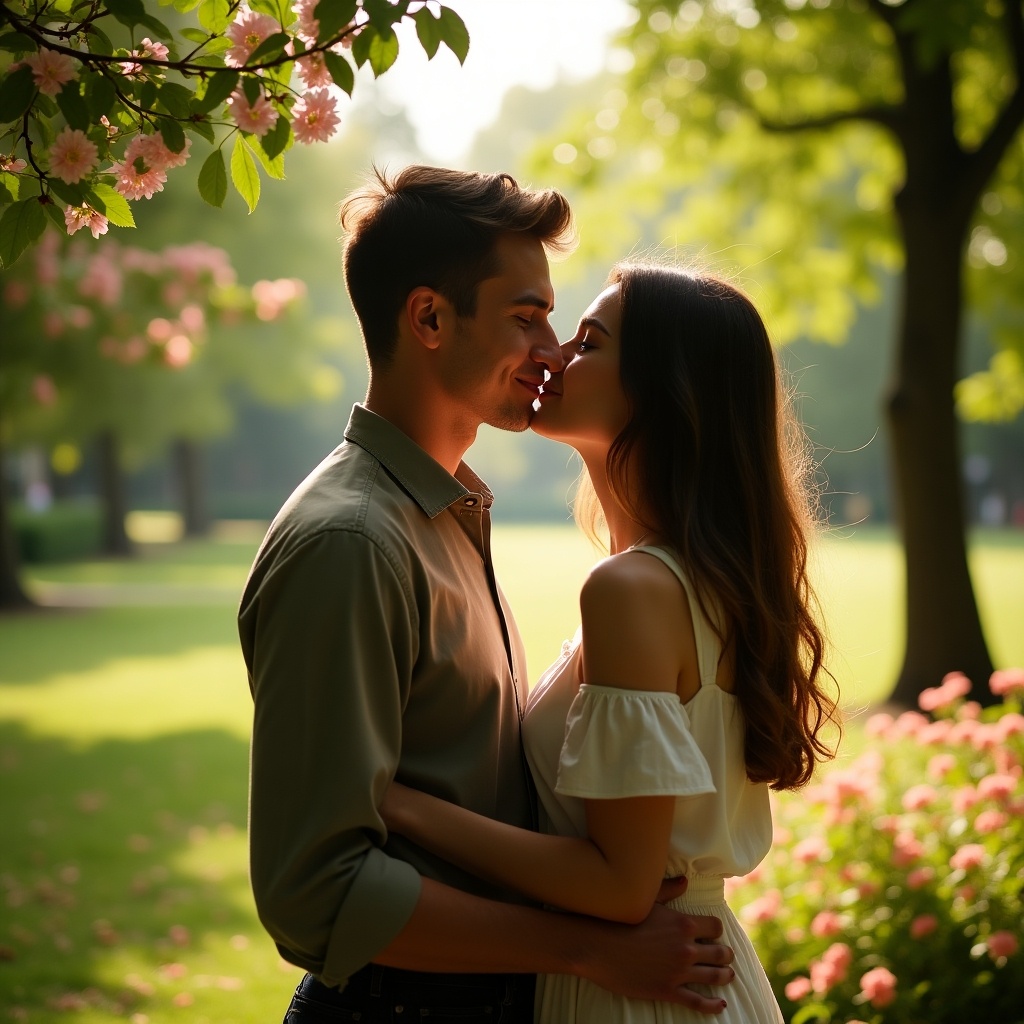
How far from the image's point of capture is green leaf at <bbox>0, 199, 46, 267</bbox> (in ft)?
7.44

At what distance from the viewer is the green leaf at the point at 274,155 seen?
7.05ft

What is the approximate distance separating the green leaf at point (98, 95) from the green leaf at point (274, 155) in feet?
0.87

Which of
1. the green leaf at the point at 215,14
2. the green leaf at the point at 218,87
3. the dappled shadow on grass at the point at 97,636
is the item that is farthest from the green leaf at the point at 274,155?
the dappled shadow on grass at the point at 97,636

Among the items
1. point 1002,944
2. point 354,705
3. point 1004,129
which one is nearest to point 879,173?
point 1004,129

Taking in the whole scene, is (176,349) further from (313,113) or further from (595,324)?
(313,113)

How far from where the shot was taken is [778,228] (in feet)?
45.0

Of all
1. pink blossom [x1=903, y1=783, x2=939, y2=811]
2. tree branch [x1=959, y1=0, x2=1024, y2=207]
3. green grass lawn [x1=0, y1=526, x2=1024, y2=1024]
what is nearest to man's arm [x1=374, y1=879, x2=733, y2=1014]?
green grass lawn [x1=0, y1=526, x2=1024, y2=1024]

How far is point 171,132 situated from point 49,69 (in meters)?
0.23

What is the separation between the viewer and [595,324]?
2.80 m

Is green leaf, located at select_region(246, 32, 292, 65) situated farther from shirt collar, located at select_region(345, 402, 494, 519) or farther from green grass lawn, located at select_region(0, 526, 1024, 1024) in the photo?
green grass lawn, located at select_region(0, 526, 1024, 1024)

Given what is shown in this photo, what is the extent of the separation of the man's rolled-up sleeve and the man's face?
0.73 metres

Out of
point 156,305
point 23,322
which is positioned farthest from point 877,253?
point 23,322

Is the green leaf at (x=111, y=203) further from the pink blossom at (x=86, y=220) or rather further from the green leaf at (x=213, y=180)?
the green leaf at (x=213, y=180)

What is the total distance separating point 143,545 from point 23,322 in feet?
78.0
